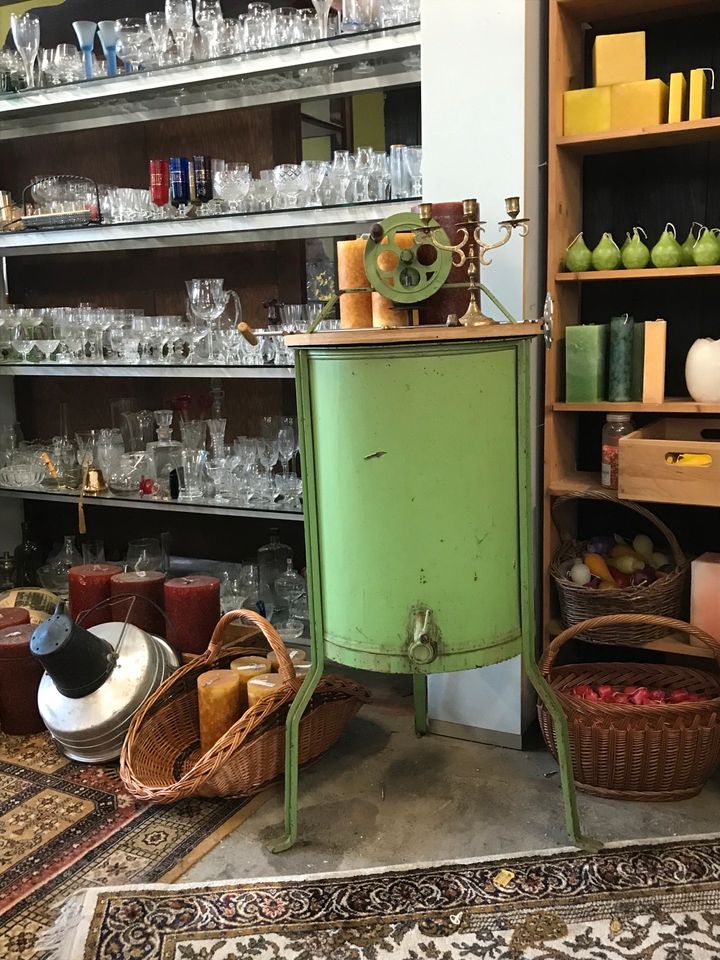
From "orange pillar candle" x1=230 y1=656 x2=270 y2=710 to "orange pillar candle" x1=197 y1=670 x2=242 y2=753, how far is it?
0.03 m

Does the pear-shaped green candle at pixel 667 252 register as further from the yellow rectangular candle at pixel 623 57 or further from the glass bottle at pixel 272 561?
the glass bottle at pixel 272 561

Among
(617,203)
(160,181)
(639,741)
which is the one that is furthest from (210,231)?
(639,741)

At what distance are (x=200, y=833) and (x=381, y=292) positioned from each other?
1360 mm

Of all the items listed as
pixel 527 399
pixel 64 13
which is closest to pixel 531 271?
pixel 527 399

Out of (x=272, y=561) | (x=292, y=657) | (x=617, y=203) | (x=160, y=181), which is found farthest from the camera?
(x=272, y=561)

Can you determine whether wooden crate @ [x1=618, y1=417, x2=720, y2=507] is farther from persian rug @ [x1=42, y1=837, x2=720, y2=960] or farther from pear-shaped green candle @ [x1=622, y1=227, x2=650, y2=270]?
persian rug @ [x1=42, y1=837, x2=720, y2=960]

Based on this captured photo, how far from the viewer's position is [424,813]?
7.47ft

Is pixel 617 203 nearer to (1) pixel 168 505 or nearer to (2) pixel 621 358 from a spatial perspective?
(2) pixel 621 358

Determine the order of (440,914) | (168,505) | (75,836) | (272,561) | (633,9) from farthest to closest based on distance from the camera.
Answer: (272,561) → (168,505) → (633,9) → (75,836) → (440,914)

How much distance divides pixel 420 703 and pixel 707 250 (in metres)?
1.47

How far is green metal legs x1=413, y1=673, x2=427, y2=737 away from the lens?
104 inches

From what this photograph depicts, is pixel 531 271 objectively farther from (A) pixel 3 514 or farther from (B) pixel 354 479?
(A) pixel 3 514

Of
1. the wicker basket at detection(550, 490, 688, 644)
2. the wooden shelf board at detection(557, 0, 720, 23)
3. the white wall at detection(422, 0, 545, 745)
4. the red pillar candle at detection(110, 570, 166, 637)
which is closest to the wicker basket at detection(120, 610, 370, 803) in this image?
the red pillar candle at detection(110, 570, 166, 637)

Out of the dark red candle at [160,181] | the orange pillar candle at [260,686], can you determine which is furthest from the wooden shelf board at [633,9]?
the orange pillar candle at [260,686]
